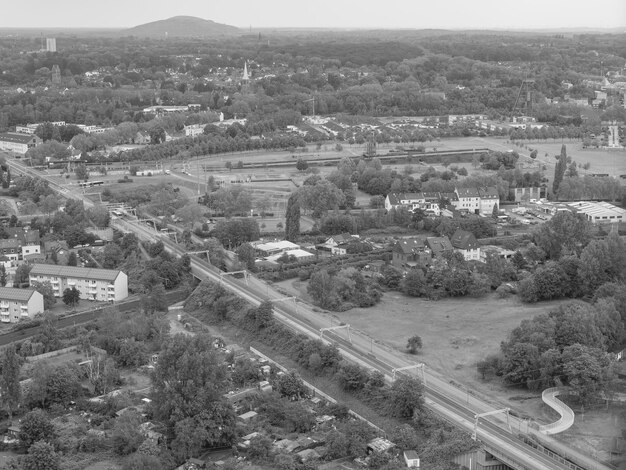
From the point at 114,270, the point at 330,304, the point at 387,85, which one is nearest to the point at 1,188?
the point at 114,270

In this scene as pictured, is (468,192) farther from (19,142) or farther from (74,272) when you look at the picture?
(19,142)

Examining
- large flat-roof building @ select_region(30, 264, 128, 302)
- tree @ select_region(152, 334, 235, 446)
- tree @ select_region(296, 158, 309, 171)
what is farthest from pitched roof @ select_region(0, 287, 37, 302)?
tree @ select_region(296, 158, 309, 171)

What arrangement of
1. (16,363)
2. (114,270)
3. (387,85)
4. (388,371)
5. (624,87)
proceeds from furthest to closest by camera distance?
(387,85), (624,87), (114,270), (388,371), (16,363)

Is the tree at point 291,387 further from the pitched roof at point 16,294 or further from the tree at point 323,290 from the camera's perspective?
the pitched roof at point 16,294

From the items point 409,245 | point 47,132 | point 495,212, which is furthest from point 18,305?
point 47,132

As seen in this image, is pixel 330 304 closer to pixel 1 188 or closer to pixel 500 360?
pixel 500 360

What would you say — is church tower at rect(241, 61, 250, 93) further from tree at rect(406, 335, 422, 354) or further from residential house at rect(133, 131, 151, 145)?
tree at rect(406, 335, 422, 354)
